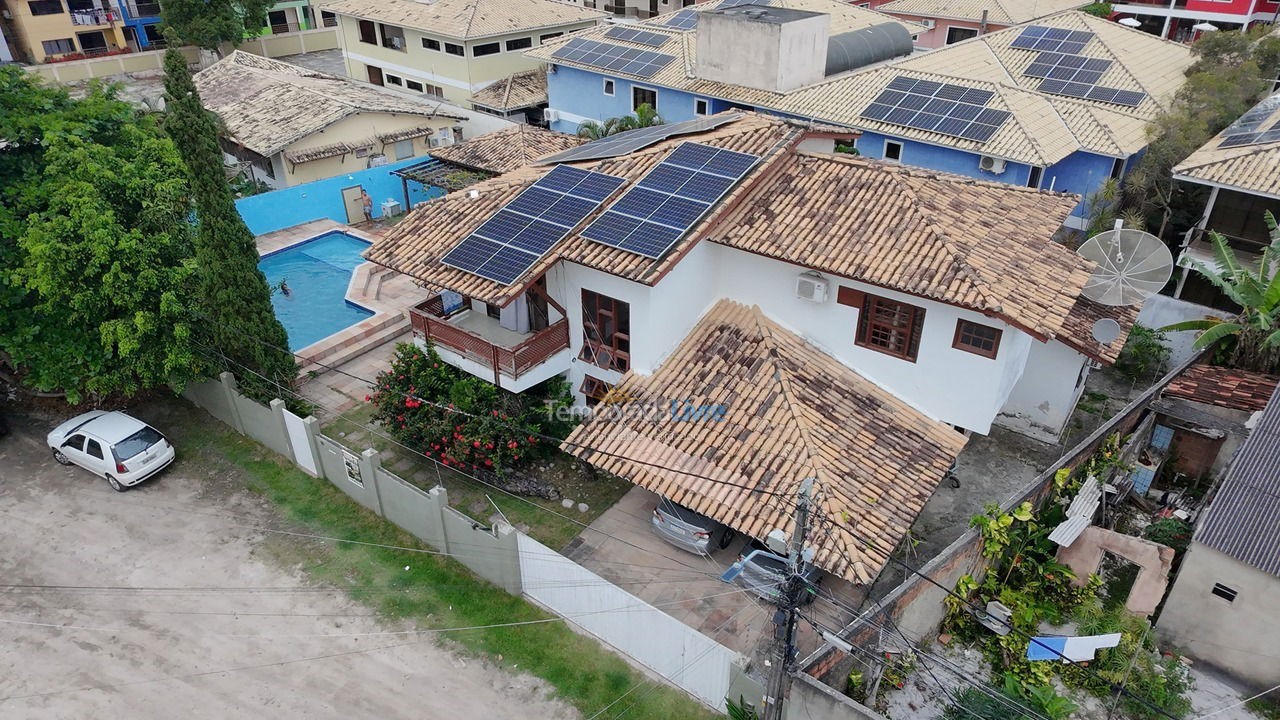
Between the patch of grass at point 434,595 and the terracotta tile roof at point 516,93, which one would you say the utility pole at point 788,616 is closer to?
the patch of grass at point 434,595

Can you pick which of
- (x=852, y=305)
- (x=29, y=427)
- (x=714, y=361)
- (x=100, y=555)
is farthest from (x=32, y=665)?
(x=852, y=305)

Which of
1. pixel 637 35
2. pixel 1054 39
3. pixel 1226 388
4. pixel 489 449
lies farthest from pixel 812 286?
pixel 637 35

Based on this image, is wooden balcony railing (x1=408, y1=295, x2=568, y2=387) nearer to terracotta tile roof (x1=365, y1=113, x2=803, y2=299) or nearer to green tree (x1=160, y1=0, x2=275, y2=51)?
terracotta tile roof (x1=365, y1=113, x2=803, y2=299)

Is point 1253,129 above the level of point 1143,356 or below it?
above

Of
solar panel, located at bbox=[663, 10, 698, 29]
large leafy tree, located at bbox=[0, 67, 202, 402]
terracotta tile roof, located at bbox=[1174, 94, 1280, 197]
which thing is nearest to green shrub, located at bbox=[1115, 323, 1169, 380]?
terracotta tile roof, located at bbox=[1174, 94, 1280, 197]

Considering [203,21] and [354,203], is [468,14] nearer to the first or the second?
[354,203]

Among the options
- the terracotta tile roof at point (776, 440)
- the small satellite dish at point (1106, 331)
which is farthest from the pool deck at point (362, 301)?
the small satellite dish at point (1106, 331)
